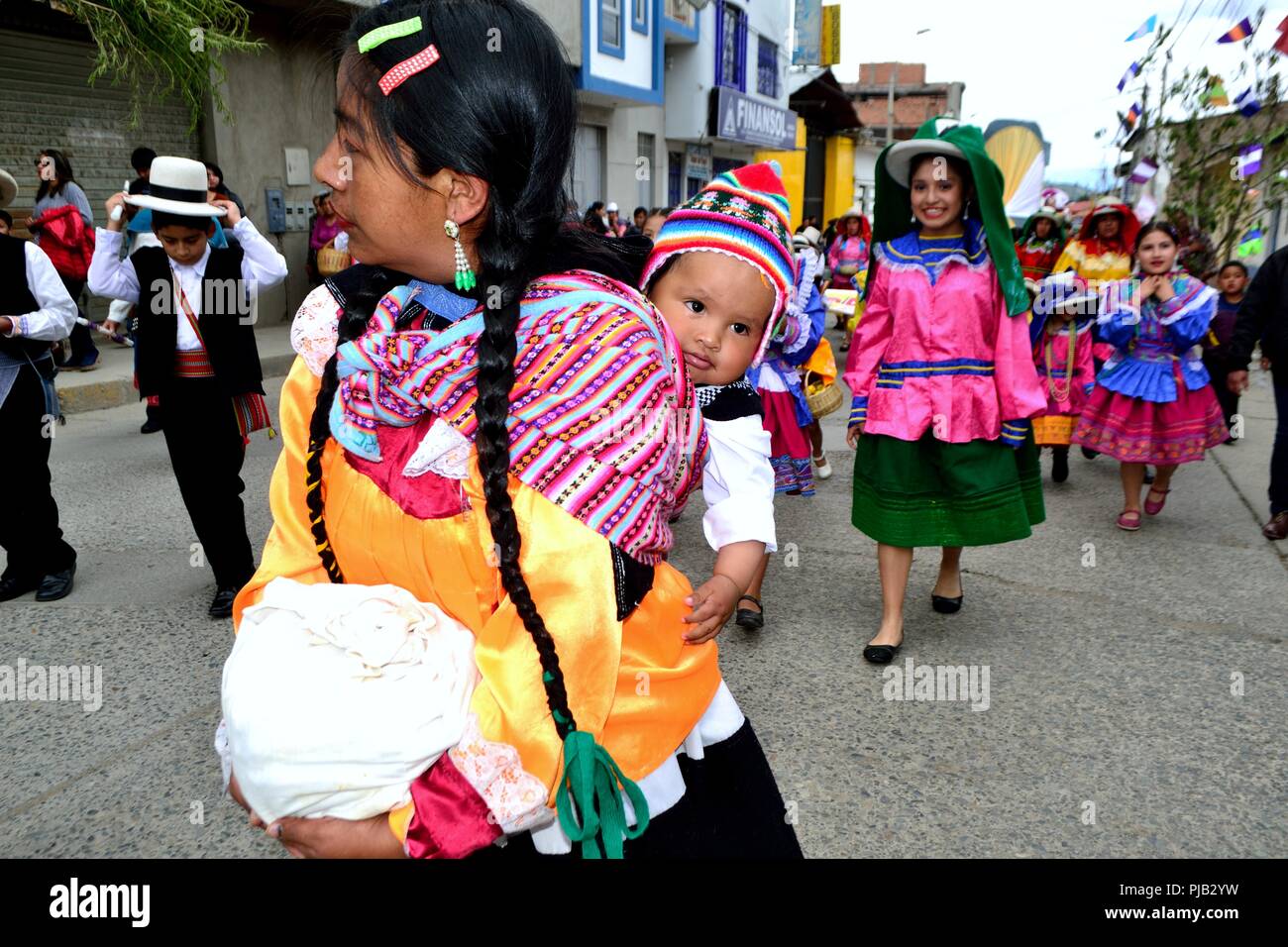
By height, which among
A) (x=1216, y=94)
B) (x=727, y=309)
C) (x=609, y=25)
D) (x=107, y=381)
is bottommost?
(x=107, y=381)

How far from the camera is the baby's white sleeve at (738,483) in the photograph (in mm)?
1452

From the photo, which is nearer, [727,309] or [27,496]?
[727,309]

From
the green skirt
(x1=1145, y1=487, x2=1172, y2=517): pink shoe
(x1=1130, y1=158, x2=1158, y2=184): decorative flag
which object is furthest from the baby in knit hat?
(x1=1130, y1=158, x2=1158, y2=184): decorative flag

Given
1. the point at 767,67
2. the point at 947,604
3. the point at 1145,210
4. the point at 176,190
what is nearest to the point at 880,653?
the point at 947,604

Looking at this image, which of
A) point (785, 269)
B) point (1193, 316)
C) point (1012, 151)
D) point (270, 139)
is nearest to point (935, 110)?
point (1012, 151)

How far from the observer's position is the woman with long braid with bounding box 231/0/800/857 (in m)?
1.11

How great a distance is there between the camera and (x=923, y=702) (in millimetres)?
3447

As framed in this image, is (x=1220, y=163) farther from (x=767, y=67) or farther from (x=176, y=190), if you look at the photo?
(x=767, y=67)

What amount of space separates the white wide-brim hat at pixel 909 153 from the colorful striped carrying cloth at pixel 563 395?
8.49 ft

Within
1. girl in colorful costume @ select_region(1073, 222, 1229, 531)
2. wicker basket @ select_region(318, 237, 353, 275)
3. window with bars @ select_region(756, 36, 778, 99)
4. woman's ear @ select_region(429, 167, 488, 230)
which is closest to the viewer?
woman's ear @ select_region(429, 167, 488, 230)

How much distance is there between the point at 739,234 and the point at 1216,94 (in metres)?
10.3

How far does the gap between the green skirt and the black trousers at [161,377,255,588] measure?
9.15ft

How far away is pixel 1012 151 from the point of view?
12234mm

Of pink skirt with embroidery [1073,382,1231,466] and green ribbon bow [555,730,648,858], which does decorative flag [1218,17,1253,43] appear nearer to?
pink skirt with embroidery [1073,382,1231,466]
